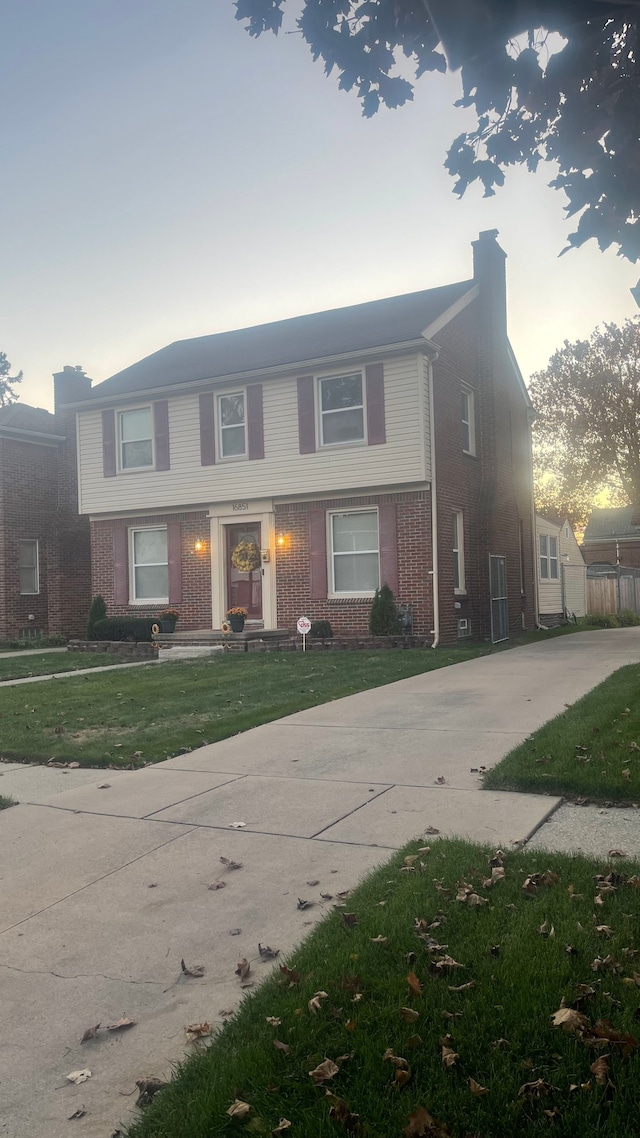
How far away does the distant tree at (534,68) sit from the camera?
360 cm

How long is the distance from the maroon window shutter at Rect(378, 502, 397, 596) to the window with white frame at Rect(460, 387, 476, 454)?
3312mm

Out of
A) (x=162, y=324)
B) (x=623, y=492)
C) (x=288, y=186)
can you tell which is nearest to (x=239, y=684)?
(x=288, y=186)

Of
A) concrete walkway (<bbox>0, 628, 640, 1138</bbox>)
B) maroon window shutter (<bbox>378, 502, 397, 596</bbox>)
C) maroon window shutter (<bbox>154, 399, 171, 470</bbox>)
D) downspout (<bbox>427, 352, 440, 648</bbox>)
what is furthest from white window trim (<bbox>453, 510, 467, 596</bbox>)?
concrete walkway (<bbox>0, 628, 640, 1138</bbox>)

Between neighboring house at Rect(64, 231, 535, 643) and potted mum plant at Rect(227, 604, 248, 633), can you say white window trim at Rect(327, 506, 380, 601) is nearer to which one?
neighboring house at Rect(64, 231, 535, 643)

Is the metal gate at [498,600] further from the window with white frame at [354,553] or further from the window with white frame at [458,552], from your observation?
the window with white frame at [354,553]

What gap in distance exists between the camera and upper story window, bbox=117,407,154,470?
2070cm

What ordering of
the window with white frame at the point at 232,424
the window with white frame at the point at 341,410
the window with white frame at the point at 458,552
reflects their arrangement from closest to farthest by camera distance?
1. the window with white frame at the point at 341,410
2. the window with white frame at the point at 458,552
3. the window with white frame at the point at 232,424

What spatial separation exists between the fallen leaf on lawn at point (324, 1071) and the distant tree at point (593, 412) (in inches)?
1276

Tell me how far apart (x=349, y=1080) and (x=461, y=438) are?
59.1ft

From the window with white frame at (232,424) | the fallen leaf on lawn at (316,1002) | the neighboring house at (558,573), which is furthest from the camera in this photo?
the neighboring house at (558,573)

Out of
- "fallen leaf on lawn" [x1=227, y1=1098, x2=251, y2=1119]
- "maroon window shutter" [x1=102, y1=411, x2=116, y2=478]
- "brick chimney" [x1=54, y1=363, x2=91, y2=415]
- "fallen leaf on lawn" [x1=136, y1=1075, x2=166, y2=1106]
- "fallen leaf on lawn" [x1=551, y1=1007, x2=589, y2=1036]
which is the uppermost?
"brick chimney" [x1=54, y1=363, x2=91, y2=415]

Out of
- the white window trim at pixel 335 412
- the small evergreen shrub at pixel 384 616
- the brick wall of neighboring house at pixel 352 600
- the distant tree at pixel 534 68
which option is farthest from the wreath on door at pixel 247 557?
the distant tree at pixel 534 68

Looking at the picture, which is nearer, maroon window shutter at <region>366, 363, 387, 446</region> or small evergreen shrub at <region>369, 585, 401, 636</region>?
small evergreen shrub at <region>369, 585, 401, 636</region>

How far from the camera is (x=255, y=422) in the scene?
1914 centimetres
